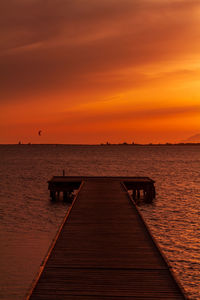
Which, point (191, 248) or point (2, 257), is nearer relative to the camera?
point (2, 257)

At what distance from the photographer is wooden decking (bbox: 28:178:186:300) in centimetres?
748

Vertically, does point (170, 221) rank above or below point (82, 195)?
below

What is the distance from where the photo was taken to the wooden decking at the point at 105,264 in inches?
295

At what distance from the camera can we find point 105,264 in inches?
360

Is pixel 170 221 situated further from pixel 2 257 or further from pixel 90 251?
pixel 90 251

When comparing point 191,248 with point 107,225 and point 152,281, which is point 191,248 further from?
point 152,281

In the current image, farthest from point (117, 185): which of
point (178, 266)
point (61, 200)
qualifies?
point (178, 266)

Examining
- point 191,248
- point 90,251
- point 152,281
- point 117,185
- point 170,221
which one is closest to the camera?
point 152,281

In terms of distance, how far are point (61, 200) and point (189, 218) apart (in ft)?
39.6

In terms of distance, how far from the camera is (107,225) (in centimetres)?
1342

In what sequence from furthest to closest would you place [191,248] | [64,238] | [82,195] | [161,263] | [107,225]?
[82,195]
[191,248]
[107,225]
[64,238]
[161,263]

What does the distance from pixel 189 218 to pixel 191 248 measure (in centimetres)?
757

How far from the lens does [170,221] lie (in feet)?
75.3

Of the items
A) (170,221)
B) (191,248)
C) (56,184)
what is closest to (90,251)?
(191,248)
